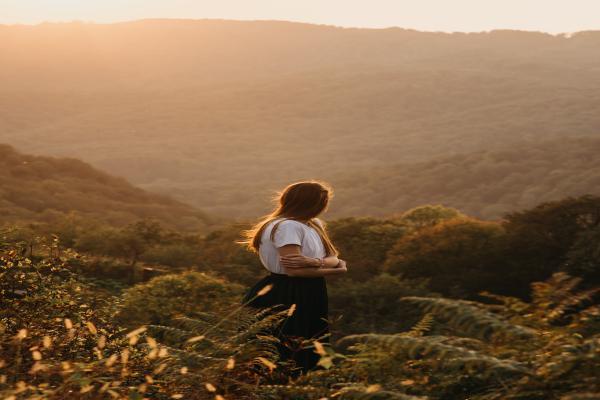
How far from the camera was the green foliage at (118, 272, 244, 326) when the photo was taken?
7473mm

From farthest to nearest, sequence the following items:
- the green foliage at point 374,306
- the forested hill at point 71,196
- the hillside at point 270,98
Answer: the hillside at point 270,98, the forested hill at point 71,196, the green foliage at point 374,306

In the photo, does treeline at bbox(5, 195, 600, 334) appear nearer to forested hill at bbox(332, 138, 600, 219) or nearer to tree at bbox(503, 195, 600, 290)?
tree at bbox(503, 195, 600, 290)

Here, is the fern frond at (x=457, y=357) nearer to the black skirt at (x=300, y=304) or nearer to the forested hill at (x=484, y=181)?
the black skirt at (x=300, y=304)

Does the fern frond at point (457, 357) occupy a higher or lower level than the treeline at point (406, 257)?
higher

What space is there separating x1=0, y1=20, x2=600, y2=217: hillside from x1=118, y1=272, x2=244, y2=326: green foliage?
49.7m

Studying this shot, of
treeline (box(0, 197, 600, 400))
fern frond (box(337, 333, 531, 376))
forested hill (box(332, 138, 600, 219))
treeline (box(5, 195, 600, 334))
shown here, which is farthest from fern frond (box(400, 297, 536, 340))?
forested hill (box(332, 138, 600, 219))

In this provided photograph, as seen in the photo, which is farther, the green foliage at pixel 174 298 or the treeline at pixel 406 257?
the treeline at pixel 406 257

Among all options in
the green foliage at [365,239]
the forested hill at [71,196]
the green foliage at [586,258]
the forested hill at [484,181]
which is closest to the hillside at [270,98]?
the forested hill at [484,181]

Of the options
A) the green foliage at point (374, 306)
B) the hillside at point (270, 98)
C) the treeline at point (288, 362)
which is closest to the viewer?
the treeline at point (288, 362)

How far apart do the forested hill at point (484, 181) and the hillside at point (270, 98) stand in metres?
1.57

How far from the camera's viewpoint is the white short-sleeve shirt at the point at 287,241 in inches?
193

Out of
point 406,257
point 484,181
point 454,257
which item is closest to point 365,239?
point 406,257

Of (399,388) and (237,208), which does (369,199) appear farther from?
(399,388)

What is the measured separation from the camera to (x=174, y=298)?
7.71 m
